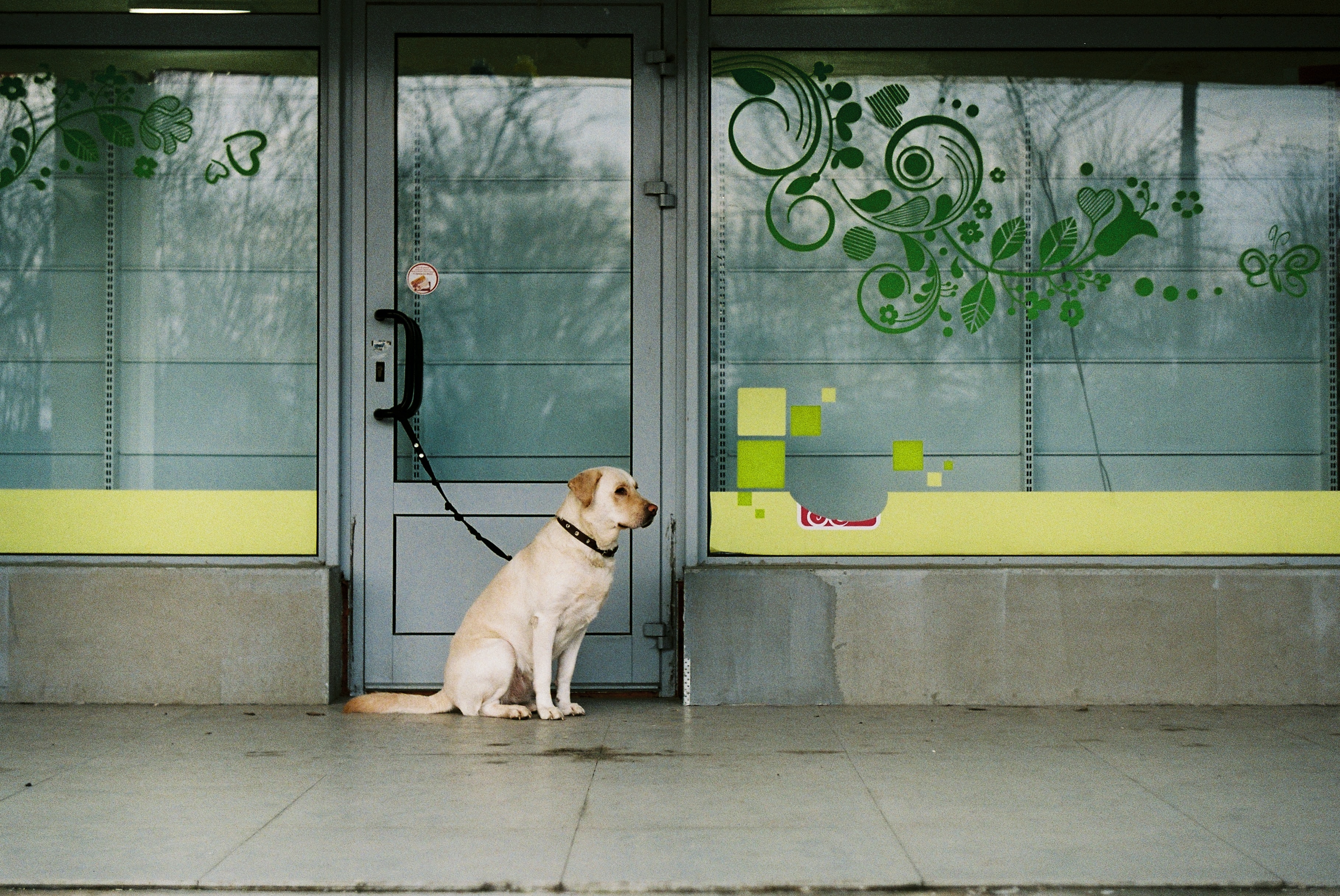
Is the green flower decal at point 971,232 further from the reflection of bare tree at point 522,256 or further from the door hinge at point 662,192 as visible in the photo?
the reflection of bare tree at point 522,256

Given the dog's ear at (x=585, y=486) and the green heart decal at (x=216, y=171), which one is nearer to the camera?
the dog's ear at (x=585, y=486)

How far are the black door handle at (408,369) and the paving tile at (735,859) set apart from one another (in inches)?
123

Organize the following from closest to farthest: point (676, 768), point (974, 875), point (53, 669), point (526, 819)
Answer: point (974, 875), point (526, 819), point (676, 768), point (53, 669)

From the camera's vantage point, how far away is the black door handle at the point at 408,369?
660 cm

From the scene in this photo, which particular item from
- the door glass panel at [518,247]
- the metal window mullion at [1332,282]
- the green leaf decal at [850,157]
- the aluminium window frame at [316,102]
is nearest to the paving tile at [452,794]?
the aluminium window frame at [316,102]

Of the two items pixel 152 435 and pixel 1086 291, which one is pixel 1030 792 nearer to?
pixel 1086 291

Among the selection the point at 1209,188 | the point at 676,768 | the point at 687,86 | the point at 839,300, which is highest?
the point at 687,86

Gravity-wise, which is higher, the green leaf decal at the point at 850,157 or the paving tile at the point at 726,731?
the green leaf decal at the point at 850,157

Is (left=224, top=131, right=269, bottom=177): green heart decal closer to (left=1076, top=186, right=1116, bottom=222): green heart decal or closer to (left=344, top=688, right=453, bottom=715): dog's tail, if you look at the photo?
(left=344, top=688, right=453, bottom=715): dog's tail

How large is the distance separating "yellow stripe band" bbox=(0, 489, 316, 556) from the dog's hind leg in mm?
1265

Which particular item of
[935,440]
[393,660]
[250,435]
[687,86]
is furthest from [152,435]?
[935,440]

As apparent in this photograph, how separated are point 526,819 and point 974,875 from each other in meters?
1.38

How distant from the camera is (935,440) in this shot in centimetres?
666

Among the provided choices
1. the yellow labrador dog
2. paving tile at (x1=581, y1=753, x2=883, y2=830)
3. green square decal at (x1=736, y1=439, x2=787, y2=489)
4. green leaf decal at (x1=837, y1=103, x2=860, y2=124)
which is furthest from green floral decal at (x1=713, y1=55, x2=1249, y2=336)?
paving tile at (x1=581, y1=753, x2=883, y2=830)
